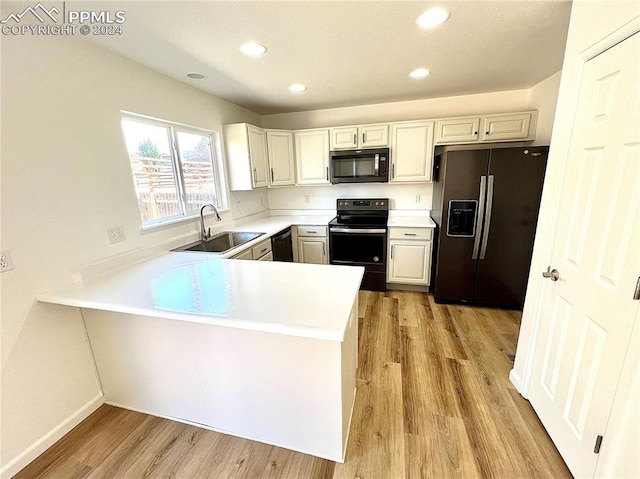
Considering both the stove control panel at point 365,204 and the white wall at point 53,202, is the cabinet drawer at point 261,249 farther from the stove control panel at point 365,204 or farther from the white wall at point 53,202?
the stove control panel at point 365,204

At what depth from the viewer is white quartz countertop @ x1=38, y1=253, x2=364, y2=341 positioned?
1124mm

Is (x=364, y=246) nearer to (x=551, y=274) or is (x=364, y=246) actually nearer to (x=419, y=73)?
(x=419, y=73)

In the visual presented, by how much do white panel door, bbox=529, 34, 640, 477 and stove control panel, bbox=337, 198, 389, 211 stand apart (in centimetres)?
231

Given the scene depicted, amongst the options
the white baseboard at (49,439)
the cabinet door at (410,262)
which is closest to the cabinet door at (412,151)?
the cabinet door at (410,262)

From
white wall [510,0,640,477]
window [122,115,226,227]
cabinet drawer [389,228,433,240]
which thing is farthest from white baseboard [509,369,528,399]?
window [122,115,226,227]

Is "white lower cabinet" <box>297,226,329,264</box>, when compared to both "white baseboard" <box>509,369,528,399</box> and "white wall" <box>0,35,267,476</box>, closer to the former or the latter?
"white wall" <box>0,35,267,476</box>

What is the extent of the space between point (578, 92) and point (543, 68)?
158 centimetres

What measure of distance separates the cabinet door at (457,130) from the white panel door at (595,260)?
1.87 metres

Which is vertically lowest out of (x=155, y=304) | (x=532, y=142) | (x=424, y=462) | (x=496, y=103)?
(x=424, y=462)

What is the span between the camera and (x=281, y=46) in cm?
185

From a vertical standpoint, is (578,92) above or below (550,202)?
above

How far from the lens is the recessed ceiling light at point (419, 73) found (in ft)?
7.79

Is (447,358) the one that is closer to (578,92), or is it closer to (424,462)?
(424,462)

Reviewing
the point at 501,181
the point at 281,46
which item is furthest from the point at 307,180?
the point at 501,181
